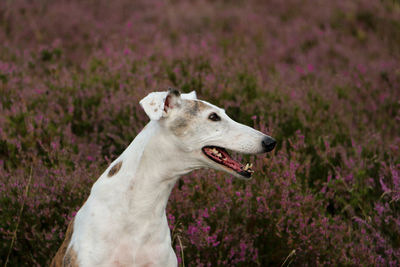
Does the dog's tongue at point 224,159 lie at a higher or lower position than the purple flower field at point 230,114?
higher

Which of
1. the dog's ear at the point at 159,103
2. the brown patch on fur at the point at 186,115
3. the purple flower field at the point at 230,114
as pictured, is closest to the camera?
the dog's ear at the point at 159,103

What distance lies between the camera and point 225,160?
2834 mm

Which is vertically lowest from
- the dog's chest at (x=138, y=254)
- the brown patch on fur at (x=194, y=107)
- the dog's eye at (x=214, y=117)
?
the dog's chest at (x=138, y=254)

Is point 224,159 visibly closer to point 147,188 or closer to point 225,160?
point 225,160

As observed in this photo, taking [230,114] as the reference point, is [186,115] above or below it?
above

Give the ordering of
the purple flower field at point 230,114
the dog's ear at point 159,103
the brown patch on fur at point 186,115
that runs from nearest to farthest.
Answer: the dog's ear at point 159,103, the brown patch on fur at point 186,115, the purple flower field at point 230,114

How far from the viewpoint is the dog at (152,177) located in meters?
2.76

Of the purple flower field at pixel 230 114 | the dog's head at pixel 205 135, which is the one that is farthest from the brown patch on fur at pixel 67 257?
the dog's head at pixel 205 135

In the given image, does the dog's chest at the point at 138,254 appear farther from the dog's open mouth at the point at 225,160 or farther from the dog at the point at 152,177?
the dog's open mouth at the point at 225,160

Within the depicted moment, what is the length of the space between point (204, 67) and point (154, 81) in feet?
3.26

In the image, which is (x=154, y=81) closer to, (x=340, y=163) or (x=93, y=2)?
(x=340, y=163)

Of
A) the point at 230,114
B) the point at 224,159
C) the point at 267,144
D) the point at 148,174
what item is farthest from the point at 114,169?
the point at 230,114

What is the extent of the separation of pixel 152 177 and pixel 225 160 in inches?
16.3

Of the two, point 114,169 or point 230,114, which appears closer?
point 114,169
